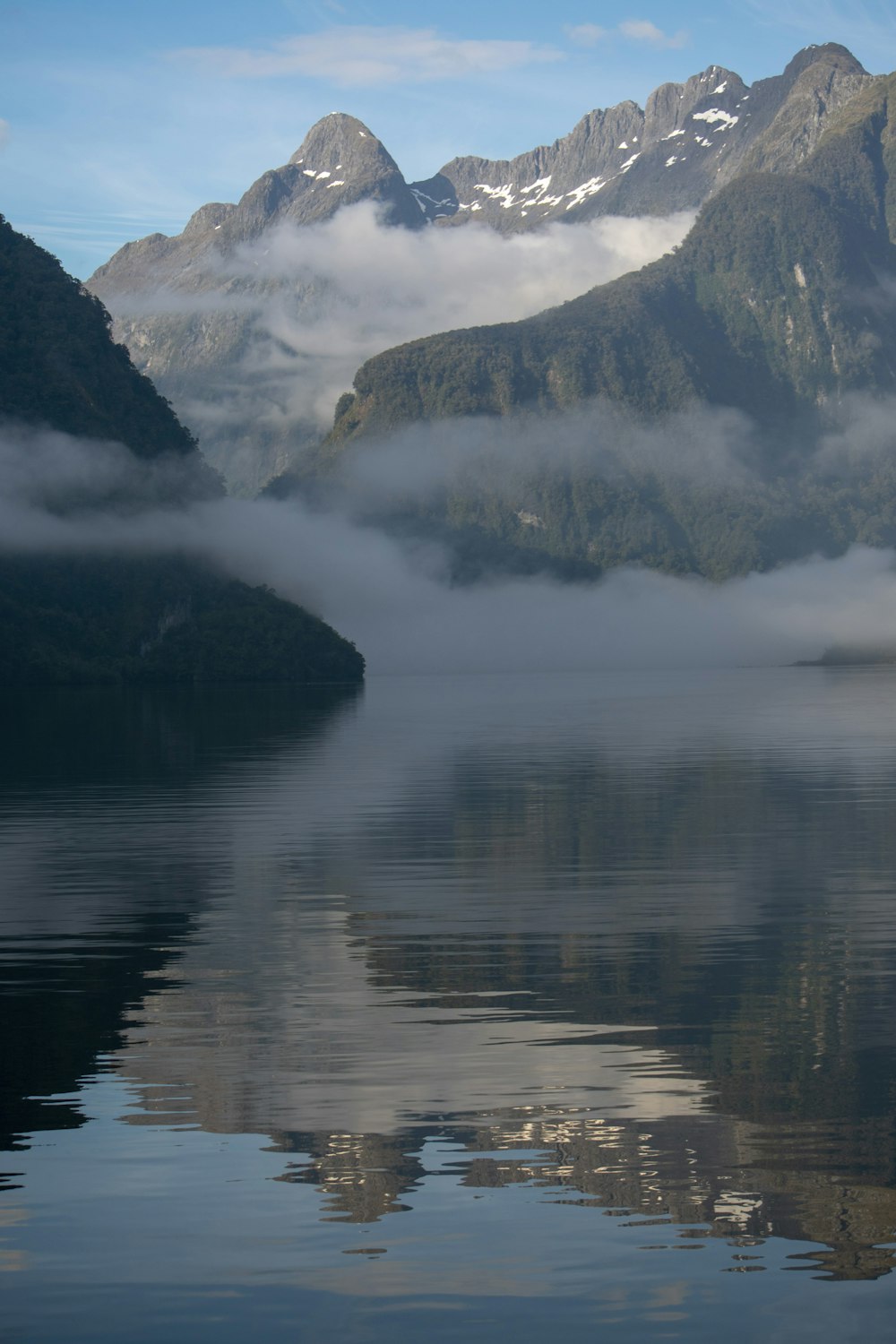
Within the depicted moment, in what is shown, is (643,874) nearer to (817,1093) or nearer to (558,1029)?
(558,1029)

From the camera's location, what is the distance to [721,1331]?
513 inches

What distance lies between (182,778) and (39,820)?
17.6 metres

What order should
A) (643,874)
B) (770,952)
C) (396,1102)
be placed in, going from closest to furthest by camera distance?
(396,1102)
(770,952)
(643,874)

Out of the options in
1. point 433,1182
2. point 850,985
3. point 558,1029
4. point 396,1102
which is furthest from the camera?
point 850,985

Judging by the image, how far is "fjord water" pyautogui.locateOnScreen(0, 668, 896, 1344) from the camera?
13812mm

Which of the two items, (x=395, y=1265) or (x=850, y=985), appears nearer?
(x=395, y=1265)

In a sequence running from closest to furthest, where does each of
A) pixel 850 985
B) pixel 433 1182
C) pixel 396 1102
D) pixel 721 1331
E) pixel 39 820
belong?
pixel 721 1331, pixel 433 1182, pixel 396 1102, pixel 850 985, pixel 39 820

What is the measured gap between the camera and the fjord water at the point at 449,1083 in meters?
13.8

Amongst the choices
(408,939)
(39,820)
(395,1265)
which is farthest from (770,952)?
(39,820)

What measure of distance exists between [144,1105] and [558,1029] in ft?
19.9

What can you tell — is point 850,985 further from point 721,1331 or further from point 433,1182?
point 721,1331

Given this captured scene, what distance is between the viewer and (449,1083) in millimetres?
19234

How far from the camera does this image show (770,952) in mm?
27953

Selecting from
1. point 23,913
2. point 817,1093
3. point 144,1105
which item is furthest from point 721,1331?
point 23,913
